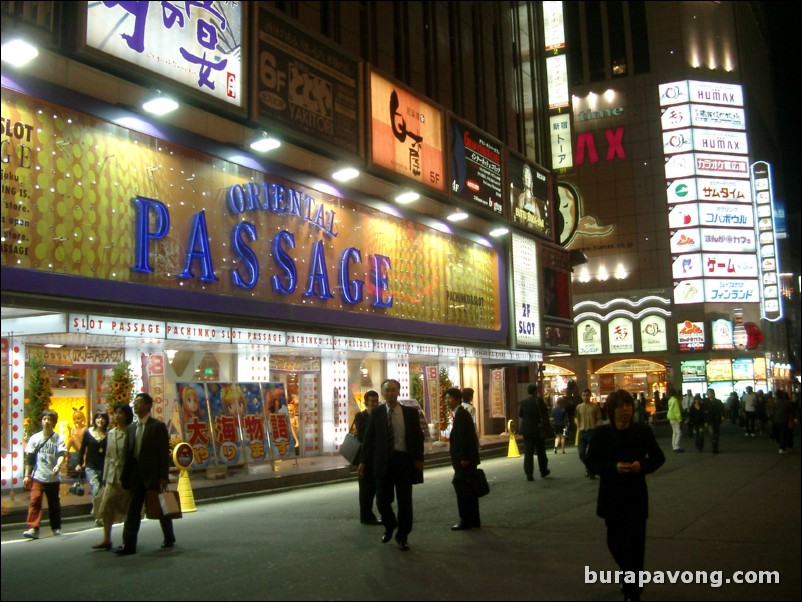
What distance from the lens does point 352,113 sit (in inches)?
723

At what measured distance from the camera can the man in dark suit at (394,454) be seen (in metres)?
9.12

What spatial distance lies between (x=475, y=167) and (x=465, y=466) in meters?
15.2

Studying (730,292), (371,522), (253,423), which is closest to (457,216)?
(253,423)

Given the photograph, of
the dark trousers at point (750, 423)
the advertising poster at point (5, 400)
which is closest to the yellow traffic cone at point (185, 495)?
the advertising poster at point (5, 400)

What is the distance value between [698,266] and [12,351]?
4866 centimetres

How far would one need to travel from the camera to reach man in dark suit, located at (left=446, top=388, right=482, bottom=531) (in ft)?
32.9

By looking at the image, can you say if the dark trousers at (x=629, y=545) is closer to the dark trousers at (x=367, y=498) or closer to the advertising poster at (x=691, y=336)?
the dark trousers at (x=367, y=498)

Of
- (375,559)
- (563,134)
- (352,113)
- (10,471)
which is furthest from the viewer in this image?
(563,134)

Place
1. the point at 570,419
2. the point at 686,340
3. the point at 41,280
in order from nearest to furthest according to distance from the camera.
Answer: the point at 41,280 → the point at 570,419 → the point at 686,340

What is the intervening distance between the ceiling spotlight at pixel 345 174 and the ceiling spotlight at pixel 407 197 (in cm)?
224

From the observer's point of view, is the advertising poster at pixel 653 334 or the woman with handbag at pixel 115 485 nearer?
the woman with handbag at pixel 115 485

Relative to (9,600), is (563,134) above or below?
above

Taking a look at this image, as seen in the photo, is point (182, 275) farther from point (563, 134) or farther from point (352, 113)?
point (563, 134)

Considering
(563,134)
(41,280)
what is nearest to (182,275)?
(41,280)
